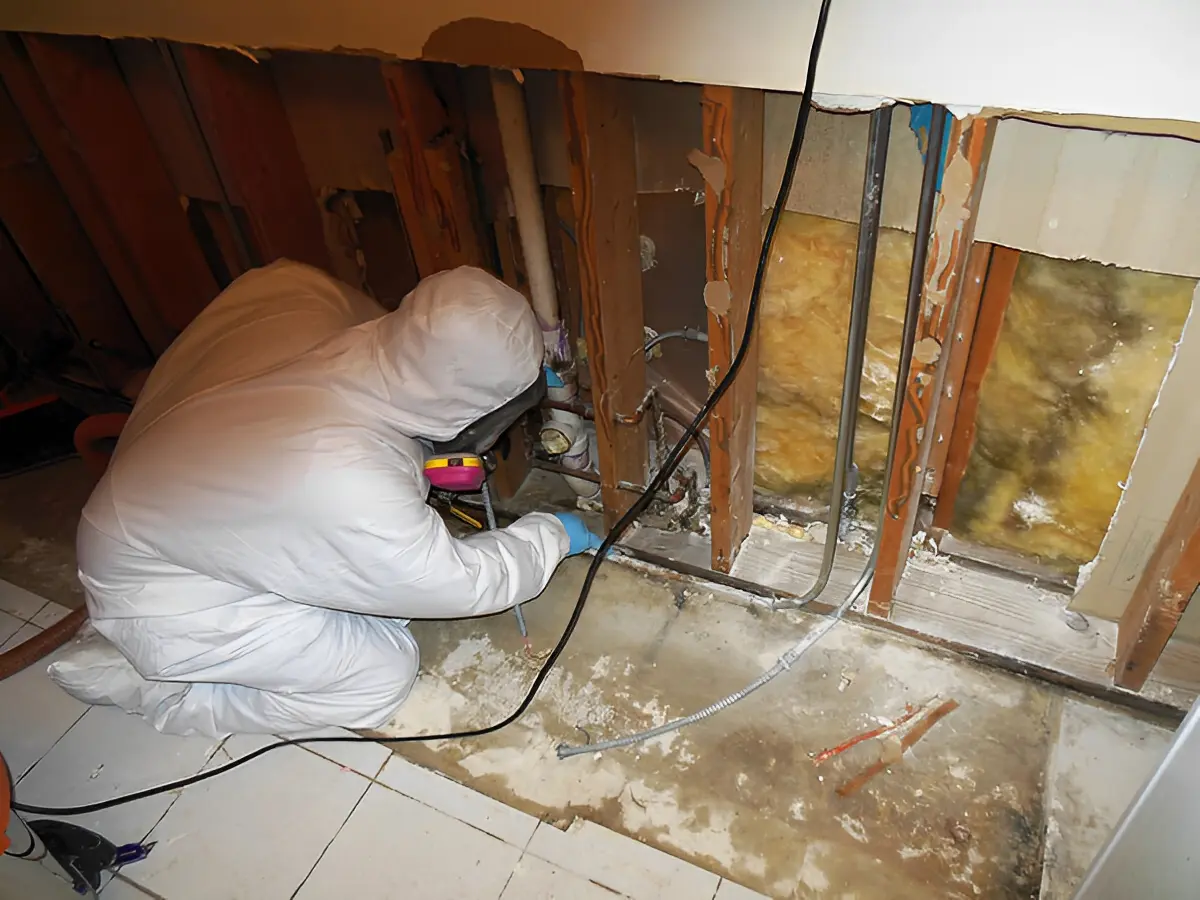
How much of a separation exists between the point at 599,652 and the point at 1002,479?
0.97m

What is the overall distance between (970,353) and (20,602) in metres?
2.40

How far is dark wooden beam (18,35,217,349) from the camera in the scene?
6.59 feet

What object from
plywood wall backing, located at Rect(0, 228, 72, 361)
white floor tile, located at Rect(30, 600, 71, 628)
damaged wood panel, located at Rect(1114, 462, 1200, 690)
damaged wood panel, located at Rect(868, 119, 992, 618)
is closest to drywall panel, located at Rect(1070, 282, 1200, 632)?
damaged wood panel, located at Rect(1114, 462, 1200, 690)

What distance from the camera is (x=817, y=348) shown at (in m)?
1.76

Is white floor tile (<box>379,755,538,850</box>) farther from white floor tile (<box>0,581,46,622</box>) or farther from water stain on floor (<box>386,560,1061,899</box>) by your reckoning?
white floor tile (<box>0,581,46,622</box>)

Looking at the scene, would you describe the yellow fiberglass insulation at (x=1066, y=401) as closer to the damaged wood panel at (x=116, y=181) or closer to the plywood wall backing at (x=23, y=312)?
the damaged wood panel at (x=116, y=181)

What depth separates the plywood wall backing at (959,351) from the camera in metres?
1.45

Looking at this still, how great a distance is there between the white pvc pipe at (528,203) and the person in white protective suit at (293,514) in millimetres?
309

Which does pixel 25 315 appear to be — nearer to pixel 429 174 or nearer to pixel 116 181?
pixel 116 181

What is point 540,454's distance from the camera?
2285 millimetres

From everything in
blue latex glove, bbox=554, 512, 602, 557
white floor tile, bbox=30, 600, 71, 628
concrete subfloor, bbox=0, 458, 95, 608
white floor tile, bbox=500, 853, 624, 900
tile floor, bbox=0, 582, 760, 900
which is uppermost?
blue latex glove, bbox=554, 512, 602, 557

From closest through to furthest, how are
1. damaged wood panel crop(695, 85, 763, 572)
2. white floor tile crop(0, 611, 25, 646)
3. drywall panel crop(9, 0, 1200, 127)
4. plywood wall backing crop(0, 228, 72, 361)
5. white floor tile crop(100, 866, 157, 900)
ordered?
drywall panel crop(9, 0, 1200, 127), damaged wood panel crop(695, 85, 763, 572), white floor tile crop(100, 866, 157, 900), white floor tile crop(0, 611, 25, 646), plywood wall backing crop(0, 228, 72, 361)

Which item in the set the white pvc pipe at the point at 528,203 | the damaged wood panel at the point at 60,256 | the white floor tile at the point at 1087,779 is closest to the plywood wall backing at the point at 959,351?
the white floor tile at the point at 1087,779

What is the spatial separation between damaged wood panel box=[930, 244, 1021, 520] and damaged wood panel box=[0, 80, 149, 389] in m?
2.39
